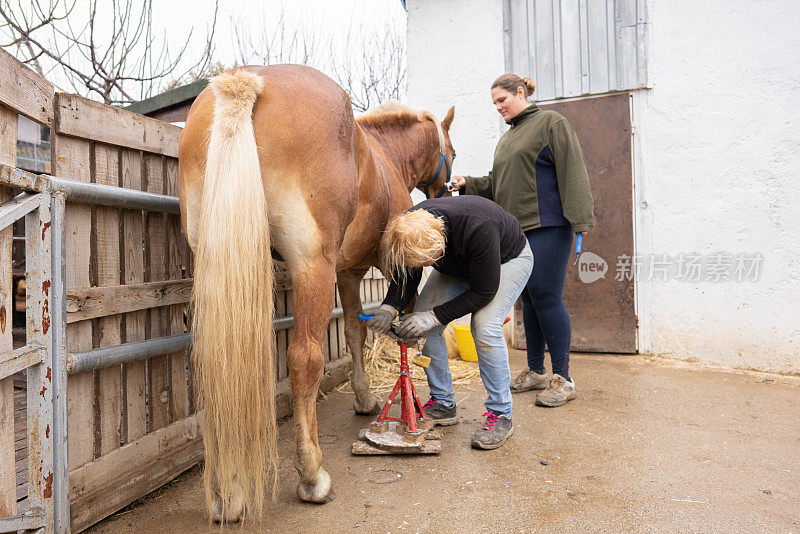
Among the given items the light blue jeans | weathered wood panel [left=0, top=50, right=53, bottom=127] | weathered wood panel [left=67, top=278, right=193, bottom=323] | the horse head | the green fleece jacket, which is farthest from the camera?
the horse head

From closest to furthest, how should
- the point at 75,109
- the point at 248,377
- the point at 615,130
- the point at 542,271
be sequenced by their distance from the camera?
1. the point at 248,377
2. the point at 75,109
3. the point at 542,271
4. the point at 615,130

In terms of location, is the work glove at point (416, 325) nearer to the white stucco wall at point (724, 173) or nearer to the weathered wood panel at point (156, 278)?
the weathered wood panel at point (156, 278)

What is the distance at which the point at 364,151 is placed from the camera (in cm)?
240

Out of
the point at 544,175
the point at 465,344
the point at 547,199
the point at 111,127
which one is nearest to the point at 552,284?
the point at 547,199

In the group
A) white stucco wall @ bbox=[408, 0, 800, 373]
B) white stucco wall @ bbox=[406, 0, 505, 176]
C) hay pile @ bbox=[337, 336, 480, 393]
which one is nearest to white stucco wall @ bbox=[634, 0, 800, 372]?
white stucco wall @ bbox=[408, 0, 800, 373]

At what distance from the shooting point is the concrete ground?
1.84 metres

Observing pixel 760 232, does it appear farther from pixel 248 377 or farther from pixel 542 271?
pixel 248 377

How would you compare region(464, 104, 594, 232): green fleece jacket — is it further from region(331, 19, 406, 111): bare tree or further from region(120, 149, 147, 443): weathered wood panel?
region(331, 19, 406, 111): bare tree

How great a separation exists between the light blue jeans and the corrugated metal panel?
252cm

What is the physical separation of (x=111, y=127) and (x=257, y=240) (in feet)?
2.76

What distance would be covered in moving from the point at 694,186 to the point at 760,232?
0.60 m

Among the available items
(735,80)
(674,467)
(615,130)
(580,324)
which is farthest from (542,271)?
(735,80)

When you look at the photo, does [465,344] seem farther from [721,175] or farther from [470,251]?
[721,175]

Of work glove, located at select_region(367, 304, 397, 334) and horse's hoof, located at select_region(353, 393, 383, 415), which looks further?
horse's hoof, located at select_region(353, 393, 383, 415)
